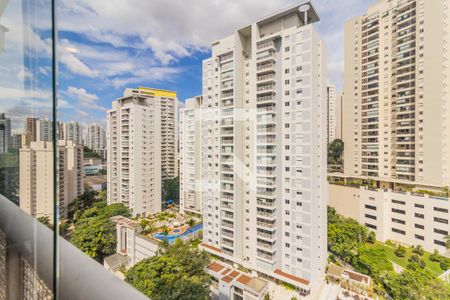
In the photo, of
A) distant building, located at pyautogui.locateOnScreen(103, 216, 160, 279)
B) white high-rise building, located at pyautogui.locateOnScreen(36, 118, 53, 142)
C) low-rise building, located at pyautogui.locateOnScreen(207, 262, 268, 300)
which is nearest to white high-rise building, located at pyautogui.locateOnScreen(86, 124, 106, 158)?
distant building, located at pyautogui.locateOnScreen(103, 216, 160, 279)

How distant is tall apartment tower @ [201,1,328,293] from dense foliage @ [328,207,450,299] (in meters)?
0.15

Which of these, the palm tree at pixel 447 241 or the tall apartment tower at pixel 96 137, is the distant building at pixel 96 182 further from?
the palm tree at pixel 447 241

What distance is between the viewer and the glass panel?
0.88ft

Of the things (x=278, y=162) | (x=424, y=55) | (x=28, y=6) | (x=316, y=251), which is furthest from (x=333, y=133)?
(x=28, y=6)

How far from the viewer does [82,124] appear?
0.96 metres

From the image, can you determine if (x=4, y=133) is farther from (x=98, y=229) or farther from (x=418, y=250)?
(x=418, y=250)

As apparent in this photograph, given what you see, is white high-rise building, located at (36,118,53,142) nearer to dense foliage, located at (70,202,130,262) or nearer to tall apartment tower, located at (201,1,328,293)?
dense foliage, located at (70,202,130,262)

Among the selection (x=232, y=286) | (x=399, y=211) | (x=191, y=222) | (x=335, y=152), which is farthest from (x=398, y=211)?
(x=191, y=222)

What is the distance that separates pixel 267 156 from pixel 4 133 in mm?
1852

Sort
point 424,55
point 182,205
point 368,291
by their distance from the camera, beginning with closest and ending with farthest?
1. point 368,291
2. point 182,205
3. point 424,55

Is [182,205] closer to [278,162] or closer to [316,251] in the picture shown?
[278,162]

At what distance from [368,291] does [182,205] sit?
5.46 feet

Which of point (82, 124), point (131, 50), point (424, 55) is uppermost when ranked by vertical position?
point (424, 55)

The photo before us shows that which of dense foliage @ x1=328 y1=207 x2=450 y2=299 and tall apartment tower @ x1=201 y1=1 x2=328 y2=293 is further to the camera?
tall apartment tower @ x1=201 y1=1 x2=328 y2=293
